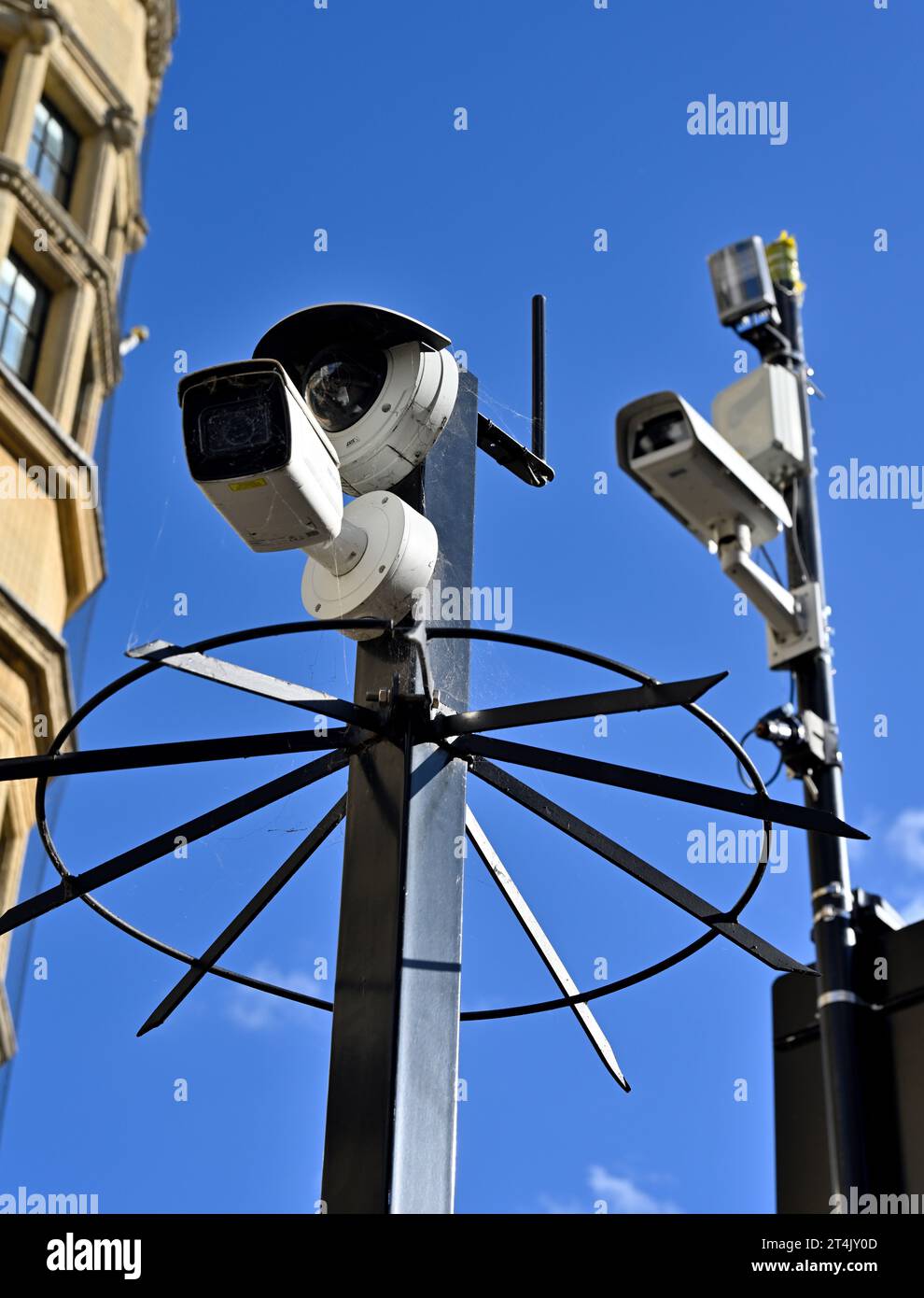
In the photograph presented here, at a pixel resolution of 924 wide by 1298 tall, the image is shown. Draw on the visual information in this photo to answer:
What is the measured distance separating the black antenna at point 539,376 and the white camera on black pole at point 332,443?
1.74 ft

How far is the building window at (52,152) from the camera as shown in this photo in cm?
2070

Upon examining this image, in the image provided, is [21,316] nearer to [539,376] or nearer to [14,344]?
[14,344]

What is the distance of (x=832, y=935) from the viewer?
5.68 metres

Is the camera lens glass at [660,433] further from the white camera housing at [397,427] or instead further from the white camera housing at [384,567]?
the white camera housing at [384,567]

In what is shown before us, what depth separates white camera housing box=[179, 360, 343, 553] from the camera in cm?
350

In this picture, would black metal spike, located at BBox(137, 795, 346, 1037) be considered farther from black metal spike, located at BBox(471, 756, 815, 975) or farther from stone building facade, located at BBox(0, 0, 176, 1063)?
stone building facade, located at BBox(0, 0, 176, 1063)

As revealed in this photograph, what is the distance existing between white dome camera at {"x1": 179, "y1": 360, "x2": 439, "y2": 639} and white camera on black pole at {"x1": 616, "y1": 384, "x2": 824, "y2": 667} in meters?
2.84

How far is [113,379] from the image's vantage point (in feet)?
71.8

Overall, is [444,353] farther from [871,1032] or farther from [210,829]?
[871,1032]

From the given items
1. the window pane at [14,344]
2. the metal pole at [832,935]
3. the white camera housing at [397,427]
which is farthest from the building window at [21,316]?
the white camera housing at [397,427]

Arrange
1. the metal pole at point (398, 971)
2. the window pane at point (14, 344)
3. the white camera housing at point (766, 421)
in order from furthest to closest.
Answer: the window pane at point (14, 344) → the white camera housing at point (766, 421) → the metal pole at point (398, 971)

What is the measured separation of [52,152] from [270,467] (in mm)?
18973

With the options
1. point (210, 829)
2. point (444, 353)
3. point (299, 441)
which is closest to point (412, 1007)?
point (210, 829)
